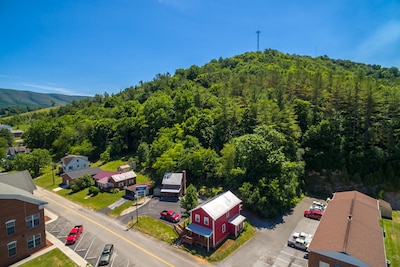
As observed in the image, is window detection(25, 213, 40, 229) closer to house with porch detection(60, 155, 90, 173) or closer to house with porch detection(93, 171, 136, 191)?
house with porch detection(93, 171, 136, 191)

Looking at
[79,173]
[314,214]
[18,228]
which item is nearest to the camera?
[18,228]

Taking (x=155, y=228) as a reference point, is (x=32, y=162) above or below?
above

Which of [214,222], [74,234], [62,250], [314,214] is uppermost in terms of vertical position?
[214,222]

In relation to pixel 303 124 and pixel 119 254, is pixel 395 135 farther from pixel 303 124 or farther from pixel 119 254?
pixel 119 254

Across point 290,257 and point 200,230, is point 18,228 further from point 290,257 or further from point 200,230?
point 290,257

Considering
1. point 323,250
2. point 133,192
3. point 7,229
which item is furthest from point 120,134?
point 323,250

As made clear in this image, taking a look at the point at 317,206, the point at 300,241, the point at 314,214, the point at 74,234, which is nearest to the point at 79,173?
the point at 74,234

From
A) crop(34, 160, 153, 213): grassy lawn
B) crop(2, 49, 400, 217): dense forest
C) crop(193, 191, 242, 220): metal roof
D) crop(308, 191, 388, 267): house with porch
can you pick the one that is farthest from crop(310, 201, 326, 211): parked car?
crop(34, 160, 153, 213): grassy lawn
